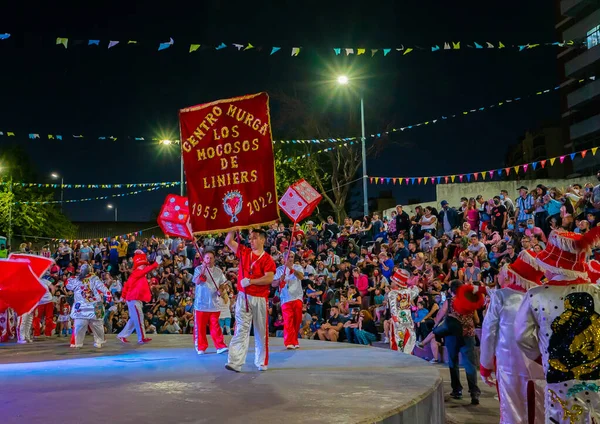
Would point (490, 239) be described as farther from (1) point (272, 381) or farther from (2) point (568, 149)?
(2) point (568, 149)

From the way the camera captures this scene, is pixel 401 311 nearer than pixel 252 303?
No

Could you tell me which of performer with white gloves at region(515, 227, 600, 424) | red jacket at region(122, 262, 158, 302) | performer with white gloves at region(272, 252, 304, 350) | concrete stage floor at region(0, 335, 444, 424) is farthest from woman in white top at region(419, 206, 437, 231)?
performer with white gloves at region(515, 227, 600, 424)

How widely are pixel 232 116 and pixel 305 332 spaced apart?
26.6 ft

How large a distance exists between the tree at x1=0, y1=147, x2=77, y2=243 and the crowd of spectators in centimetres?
1856

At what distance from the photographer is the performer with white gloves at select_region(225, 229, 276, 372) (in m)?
7.51

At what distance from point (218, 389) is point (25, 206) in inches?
1487

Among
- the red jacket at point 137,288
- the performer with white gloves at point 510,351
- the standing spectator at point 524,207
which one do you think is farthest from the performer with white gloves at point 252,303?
the standing spectator at point 524,207

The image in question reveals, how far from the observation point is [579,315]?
13.3ft

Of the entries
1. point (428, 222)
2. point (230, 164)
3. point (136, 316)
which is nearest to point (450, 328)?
point (230, 164)

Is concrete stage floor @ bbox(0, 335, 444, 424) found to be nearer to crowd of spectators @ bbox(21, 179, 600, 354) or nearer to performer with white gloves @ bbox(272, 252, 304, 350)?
performer with white gloves @ bbox(272, 252, 304, 350)

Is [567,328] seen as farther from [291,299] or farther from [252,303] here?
[291,299]

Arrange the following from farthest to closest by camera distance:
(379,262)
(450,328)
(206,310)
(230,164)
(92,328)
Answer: (379,262), (92,328), (206,310), (450,328), (230,164)

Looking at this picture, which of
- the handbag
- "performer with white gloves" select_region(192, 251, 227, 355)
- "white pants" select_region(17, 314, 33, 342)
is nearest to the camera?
the handbag

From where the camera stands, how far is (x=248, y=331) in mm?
7496
